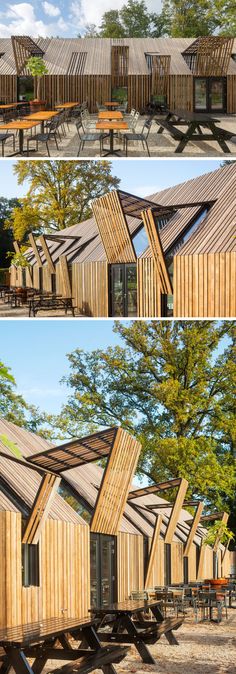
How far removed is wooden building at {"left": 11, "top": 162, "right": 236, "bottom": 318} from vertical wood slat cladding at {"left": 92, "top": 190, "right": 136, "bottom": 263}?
0.02m

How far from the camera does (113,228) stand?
19.1 metres

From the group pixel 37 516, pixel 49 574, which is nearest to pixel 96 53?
pixel 49 574

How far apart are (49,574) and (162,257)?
7.91 metres

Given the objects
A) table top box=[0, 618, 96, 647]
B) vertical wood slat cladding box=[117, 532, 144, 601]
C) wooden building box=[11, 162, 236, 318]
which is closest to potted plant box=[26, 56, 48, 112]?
wooden building box=[11, 162, 236, 318]

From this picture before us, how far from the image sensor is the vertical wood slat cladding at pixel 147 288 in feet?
63.2

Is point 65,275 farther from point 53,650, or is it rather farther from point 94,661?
point 94,661

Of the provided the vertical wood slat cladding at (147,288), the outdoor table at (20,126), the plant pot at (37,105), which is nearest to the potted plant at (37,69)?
the plant pot at (37,105)

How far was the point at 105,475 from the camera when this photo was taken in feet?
42.8

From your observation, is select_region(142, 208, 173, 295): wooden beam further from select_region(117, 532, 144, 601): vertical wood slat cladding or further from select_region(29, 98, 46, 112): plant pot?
select_region(29, 98, 46, 112): plant pot

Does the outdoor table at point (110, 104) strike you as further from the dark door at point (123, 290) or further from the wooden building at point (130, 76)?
the dark door at point (123, 290)

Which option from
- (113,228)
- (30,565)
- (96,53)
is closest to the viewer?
(30,565)

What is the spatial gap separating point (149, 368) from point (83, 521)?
803 inches

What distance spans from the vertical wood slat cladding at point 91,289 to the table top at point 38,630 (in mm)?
10911

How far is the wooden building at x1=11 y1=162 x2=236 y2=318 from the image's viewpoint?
58.1 ft
